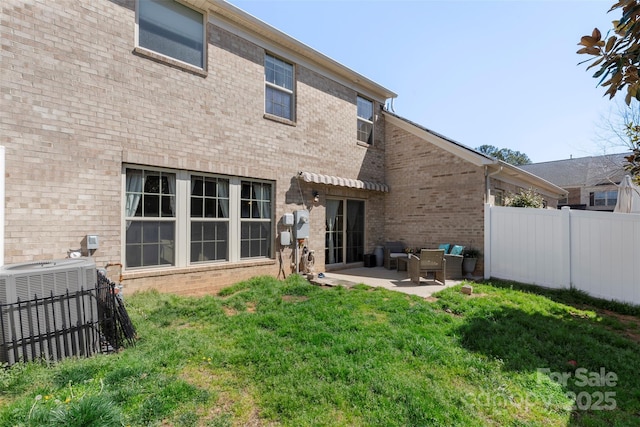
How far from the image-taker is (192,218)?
23.4 feet

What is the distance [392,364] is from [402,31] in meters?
8.90

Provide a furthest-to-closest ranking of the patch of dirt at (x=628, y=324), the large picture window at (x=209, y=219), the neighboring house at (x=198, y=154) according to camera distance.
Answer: the large picture window at (x=209, y=219) → the neighboring house at (x=198, y=154) → the patch of dirt at (x=628, y=324)

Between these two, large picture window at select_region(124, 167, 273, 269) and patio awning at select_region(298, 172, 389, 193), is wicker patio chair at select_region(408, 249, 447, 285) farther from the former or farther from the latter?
large picture window at select_region(124, 167, 273, 269)

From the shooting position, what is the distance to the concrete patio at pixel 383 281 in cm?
755

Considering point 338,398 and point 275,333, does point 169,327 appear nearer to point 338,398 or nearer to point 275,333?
point 275,333

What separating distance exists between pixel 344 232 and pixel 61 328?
8250mm

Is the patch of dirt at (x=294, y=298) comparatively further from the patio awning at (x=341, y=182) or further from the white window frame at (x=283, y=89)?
the white window frame at (x=283, y=89)

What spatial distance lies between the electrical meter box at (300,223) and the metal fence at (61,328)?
16.9ft

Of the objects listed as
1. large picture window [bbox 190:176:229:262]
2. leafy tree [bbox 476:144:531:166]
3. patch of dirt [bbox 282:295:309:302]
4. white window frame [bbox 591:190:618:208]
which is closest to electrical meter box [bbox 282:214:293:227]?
large picture window [bbox 190:176:229:262]

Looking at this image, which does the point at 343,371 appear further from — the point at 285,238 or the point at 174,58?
the point at 174,58

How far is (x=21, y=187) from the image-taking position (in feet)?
16.5

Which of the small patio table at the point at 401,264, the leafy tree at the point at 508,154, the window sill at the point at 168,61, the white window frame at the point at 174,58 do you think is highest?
the leafy tree at the point at 508,154

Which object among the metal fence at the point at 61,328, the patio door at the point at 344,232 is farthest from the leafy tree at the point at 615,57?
the patio door at the point at 344,232

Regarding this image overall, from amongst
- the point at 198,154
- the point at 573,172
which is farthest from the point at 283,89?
the point at 573,172
